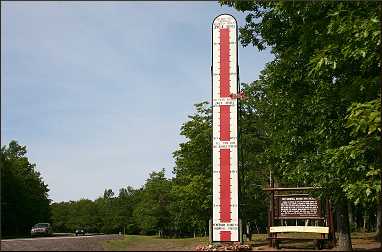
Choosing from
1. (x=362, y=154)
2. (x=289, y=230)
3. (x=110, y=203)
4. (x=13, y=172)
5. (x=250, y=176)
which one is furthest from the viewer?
(x=110, y=203)

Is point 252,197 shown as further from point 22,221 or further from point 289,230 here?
point 22,221

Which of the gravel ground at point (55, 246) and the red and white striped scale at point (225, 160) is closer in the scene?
the gravel ground at point (55, 246)

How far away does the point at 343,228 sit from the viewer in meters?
22.2

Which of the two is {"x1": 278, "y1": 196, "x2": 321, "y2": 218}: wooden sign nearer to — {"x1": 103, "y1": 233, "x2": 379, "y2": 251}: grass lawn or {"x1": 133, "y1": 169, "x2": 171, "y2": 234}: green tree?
{"x1": 103, "y1": 233, "x2": 379, "y2": 251}: grass lawn

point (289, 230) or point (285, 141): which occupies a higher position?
point (285, 141)

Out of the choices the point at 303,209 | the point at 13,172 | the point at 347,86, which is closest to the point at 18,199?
the point at 13,172

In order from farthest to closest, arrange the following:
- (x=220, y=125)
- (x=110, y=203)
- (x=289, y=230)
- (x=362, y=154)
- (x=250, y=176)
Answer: (x=110, y=203)
(x=250, y=176)
(x=289, y=230)
(x=220, y=125)
(x=362, y=154)

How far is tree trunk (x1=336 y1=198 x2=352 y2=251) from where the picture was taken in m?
21.5

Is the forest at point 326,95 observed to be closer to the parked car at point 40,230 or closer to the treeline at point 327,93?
the treeline at point 327,93

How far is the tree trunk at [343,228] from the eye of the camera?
70.5 feet


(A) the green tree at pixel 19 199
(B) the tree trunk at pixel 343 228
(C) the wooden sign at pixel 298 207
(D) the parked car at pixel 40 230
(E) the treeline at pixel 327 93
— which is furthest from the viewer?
(A) the green tree at pixel 19 199

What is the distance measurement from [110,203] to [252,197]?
61.1 metres

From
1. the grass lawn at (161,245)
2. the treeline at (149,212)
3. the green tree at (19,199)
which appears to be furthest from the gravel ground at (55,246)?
the green tree at (19,199)

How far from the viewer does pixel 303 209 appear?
2252 centimetres
